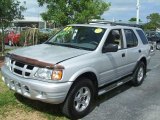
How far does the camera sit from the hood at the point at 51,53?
18.0 ft

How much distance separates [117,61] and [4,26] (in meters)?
6.95

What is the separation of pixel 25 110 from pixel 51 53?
1.27 meters

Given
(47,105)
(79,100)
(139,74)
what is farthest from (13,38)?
(79,100)

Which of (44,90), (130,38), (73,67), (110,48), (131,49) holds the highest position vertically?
(130,38)

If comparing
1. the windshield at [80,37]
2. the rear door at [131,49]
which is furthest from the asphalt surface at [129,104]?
the windshield at [80,37]

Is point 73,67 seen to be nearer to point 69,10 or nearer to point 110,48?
point 110,48

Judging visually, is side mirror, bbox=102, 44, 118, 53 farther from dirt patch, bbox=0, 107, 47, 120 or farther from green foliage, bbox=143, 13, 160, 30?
green foliage, bbox=143, 13, 160, 30

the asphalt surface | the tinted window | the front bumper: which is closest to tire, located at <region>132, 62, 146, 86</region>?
the asphalt surface

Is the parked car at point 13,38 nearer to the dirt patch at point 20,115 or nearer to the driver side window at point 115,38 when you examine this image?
the driver side window at point 115,38

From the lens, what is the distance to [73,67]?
5414 mm

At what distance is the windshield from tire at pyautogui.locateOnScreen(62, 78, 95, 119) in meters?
0.92

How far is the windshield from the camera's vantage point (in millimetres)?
6490

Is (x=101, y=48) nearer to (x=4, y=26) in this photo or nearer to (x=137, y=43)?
(x=137, y=43)

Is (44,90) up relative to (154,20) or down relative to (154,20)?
down
